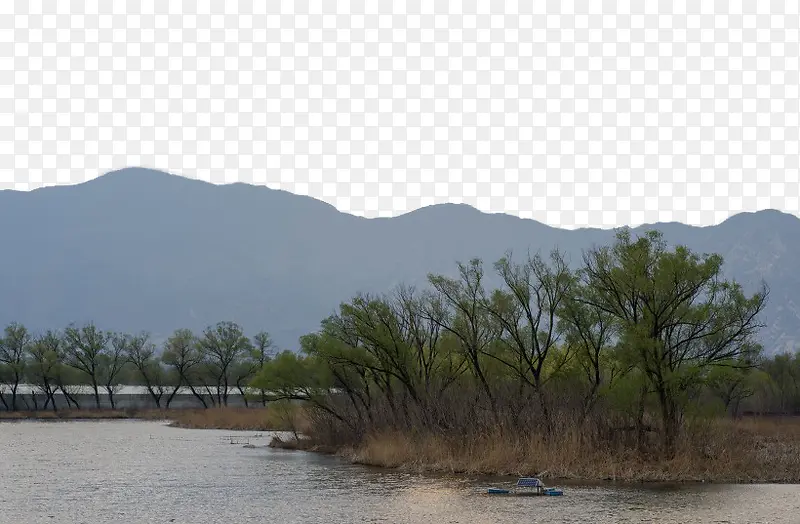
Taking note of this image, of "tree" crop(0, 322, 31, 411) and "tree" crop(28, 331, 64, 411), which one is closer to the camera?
"tree" crop(28, 331, 64, 411)

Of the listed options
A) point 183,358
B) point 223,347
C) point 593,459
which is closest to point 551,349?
point 593,459

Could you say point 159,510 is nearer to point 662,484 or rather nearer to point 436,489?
point 436,489

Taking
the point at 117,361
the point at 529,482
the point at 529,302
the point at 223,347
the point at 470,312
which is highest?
the point at 223,347

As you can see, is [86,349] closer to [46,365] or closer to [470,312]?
[46,365]

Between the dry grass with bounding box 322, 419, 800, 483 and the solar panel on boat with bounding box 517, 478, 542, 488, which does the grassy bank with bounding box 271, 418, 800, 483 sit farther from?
the solar panel on boat with bounding box 517, 478, 542, 488

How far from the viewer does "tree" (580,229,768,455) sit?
40.0 m

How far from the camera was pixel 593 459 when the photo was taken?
39438 mm

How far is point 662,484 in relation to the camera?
36.8m

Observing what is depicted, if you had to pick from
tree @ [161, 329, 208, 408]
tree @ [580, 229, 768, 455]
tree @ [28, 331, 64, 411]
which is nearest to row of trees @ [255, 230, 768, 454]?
tree @ [580, 229, 768, 455]

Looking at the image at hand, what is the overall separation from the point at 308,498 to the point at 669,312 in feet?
57.1

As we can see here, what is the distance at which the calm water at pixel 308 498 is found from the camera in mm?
28672

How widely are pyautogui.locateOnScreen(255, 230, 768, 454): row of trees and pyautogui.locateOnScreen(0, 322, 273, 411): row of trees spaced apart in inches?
2996

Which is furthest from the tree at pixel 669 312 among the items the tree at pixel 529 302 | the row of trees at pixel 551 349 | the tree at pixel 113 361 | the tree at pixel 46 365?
the tree at pixel 113 361

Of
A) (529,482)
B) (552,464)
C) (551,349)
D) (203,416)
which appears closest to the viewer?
(529,482)
